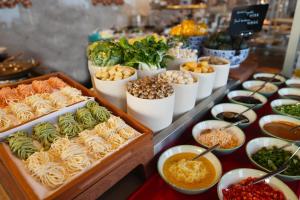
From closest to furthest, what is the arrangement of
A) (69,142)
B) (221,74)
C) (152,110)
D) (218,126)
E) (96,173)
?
(96,173), (69,142), (152,110), (218,126), (221,74)

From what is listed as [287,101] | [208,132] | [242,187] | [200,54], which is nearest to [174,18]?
[200,54]

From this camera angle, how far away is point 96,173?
84 cm

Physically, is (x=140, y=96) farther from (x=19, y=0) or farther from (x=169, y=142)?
(x=19, y=0)

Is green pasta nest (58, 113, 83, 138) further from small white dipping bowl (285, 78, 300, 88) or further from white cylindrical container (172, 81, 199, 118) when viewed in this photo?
small white dipping bowl (285, 78, 300, 88)

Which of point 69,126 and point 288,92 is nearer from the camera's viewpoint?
point 69,126

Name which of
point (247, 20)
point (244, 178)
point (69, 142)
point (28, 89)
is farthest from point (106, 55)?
point (247, 20)

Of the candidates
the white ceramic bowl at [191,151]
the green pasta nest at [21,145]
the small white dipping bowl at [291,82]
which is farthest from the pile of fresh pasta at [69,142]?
the small white dipping bowl at [291,82]

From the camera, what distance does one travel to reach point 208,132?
1.39m

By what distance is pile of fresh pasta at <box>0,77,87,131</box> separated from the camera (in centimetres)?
114

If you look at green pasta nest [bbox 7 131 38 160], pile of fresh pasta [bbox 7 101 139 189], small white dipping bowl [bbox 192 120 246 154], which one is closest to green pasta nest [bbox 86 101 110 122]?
pile of fresh pasta [bbox 7 101 139 189]

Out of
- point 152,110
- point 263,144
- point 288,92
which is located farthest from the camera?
point 288,92

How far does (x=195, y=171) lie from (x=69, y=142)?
640mm

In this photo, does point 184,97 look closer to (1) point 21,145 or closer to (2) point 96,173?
(2) point 96,173

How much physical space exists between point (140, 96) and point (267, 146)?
2.78 feet
